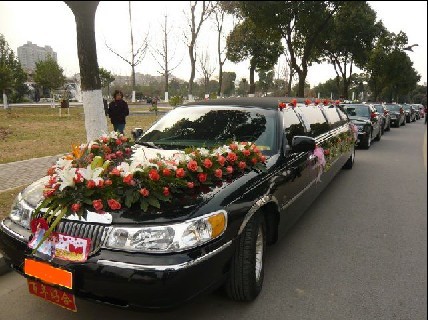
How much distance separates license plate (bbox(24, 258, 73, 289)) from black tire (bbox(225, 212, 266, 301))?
1.12m

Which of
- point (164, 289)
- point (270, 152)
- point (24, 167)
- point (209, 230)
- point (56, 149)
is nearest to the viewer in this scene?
point (164, 289)

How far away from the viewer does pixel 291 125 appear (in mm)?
4234

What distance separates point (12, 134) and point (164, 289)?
1169cm

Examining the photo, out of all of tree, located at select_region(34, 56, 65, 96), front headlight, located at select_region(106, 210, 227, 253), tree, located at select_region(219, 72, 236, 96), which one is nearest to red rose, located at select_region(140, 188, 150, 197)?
front headlight, located at select_region(106, 210, 227, 253)

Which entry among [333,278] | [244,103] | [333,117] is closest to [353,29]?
[333,117]

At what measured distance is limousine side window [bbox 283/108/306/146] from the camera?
13.3 feet

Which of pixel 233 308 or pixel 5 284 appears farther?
pixel 5 284

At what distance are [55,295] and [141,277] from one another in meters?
0.66

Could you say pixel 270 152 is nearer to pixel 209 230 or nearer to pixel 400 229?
pixel 209 230

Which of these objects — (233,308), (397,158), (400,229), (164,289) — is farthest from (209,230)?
(397,158)

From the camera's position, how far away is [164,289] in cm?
221

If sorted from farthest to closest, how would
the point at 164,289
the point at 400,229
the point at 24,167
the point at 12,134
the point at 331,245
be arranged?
the point at 12,134
the point at 24,167
the point at 400,229
the point at 331,245
the point at 164,289

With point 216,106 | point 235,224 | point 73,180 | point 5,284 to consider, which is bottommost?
point 5,284

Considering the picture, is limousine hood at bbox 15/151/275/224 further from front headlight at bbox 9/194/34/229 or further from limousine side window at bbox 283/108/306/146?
limousine side window at bbox 283/108/306/146
